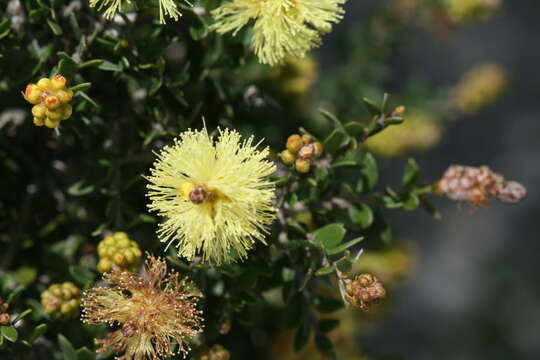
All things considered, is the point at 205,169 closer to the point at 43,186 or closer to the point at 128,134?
the point at 128,134

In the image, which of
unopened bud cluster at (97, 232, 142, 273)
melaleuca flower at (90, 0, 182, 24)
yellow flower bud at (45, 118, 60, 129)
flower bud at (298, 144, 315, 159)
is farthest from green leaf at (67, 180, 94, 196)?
flower bud at (298, 144, 315, 159)

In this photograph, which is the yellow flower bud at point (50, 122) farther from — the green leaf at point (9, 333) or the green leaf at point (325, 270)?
the green leaf at point (325, 270)

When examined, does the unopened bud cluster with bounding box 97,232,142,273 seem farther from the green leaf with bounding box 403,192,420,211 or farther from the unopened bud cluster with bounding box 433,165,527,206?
the unopened bud cluster with bounding box 433,165,527,206

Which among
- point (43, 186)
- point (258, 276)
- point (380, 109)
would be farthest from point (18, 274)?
point (380, 109)

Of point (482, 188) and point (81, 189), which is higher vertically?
point (482, 188)

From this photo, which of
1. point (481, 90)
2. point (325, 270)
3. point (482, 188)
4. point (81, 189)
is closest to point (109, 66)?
point (81, 189)

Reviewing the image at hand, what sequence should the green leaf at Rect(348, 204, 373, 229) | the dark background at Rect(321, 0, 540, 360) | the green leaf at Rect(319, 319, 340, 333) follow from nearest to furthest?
the green leaf at Rect(348, 204, 373, 229)
the green leaf at Rect(319, 319, 340, 333)
the dark background at Rect(321, 0, 540, 360)

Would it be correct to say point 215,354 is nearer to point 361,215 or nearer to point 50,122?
point 361,215
